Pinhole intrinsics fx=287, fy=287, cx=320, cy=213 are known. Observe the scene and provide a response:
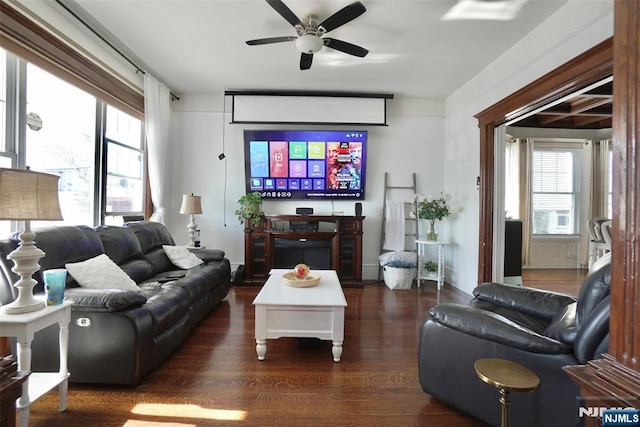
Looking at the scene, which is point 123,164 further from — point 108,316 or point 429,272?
point 429,272

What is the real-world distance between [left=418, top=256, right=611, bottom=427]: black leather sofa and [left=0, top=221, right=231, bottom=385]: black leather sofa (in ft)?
5.74

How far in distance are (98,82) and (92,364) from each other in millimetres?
2835

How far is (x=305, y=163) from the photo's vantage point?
14.8ft

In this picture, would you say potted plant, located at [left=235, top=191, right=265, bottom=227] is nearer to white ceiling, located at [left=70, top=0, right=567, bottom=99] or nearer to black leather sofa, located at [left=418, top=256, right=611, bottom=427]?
white ceiling, located at [left=70, top=0, right=567, bottom=99]

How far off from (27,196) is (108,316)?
81cm

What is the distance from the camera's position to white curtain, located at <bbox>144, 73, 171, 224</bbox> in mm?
3865

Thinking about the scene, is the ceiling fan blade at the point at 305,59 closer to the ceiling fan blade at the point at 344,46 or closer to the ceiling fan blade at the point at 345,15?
the ceiling fan blade at the point at 344,46

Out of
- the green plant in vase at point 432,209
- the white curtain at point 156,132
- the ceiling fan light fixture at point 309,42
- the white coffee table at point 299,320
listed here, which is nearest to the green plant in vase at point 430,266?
the green plant in vase at point 432,209

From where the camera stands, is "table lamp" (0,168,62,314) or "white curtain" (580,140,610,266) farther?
"white curtain" (580,140,610,266)

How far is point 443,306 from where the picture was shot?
5.54ft

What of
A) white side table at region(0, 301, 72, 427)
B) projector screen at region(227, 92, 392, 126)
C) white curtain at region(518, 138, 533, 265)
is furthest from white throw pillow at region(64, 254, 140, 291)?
white curtain at region(518, 138, 533, 265)

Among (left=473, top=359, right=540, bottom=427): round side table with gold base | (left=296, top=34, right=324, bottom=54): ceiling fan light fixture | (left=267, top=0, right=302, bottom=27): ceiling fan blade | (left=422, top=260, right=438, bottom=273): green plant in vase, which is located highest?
(left=267, top=0, right=302, bottom=27): ceiling fan blade

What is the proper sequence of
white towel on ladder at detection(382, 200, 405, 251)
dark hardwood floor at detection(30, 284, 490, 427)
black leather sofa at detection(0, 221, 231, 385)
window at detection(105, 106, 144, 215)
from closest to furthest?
dark hardwood floor at detection(30, 284, 490, 427) → black leather sofa at detection(0, 221, 231, 385) → window at detection(105, 106, 144, 215) → white towel on ladder at detection(382, 200, 405, 251)

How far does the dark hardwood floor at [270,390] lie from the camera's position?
1579 mm
